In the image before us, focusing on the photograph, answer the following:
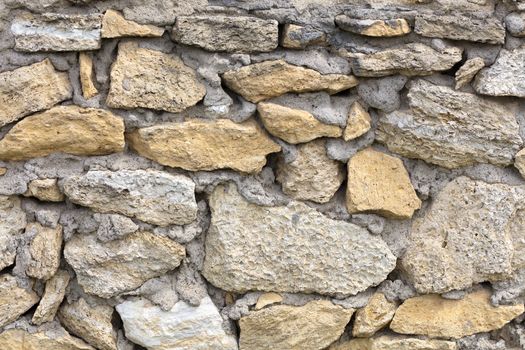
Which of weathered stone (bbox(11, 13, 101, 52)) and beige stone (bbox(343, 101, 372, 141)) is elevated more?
weathered stone (bbox(11, 13, 101, 52))

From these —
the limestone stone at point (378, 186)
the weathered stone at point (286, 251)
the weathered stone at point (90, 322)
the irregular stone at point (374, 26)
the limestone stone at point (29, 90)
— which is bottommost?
the weathered stone at point (90, 322)

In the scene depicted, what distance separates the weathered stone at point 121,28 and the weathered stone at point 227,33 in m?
0.05

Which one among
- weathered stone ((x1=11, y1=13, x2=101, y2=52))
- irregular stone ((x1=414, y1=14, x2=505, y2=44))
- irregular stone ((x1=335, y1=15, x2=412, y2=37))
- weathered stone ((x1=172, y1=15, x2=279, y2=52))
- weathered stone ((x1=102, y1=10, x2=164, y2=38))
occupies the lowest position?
weathered stone ((x1=11, y1=13, x2=101, y2=52))

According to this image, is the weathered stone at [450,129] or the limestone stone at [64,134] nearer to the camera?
the limestone stone at [64,134]

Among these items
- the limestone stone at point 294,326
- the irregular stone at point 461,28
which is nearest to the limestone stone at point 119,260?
the limestone stone at point 294,326

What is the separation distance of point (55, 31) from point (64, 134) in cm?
22

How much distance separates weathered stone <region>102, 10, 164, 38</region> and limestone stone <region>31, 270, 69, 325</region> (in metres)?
0.55

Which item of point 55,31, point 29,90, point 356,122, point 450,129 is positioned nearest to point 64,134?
point 29,90

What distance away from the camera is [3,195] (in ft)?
4.97

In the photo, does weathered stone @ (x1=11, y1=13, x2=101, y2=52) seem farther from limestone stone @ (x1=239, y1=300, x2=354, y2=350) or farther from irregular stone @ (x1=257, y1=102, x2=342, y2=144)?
limestone stone @ (x1=239, y1=300, x2=354, y2=350)

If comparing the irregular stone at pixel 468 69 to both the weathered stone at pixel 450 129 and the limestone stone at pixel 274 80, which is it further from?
the limestone stone at pixel 274 80

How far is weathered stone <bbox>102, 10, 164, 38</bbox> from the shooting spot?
4.83ft

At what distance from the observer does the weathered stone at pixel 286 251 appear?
1.62 metres

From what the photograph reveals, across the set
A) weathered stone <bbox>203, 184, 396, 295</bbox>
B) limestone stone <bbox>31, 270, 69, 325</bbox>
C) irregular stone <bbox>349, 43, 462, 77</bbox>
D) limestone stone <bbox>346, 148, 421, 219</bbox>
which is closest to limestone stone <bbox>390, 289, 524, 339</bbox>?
weathered stone <bbox>203, 184, 396, 295</bbox>
